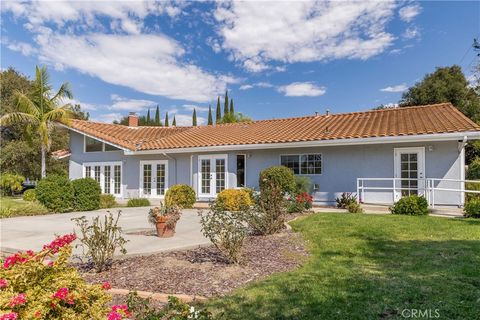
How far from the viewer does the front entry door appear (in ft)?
45.0

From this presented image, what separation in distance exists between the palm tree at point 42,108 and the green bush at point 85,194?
7.42m

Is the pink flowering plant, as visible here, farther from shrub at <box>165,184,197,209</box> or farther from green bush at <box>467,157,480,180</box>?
green bush at <box>467,157,480,180</box>

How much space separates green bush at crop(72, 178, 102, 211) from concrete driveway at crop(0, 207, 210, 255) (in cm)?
284

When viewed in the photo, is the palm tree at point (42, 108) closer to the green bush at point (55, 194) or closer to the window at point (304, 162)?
the green bush at point (55, 194)

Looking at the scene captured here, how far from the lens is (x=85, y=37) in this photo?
1903 centimetres

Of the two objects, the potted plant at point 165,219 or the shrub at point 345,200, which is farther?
the shrub at point 345,200

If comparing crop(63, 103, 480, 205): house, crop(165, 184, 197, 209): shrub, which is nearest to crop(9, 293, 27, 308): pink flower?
crop(63, 103, 480, 205): house

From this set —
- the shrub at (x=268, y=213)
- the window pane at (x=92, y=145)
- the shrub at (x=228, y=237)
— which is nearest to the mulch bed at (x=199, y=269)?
the shrub at (x=228, y=237)

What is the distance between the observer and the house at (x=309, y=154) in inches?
529

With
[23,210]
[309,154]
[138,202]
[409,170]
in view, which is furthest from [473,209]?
[23,210]

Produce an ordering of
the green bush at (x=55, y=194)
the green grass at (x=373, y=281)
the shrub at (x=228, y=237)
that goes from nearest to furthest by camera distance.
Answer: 1. the green grass at (x=373, y=281)
2. the shrub at (x=228, y=237)
3. the green bush at (x=55, y=194)

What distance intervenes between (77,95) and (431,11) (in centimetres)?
2174

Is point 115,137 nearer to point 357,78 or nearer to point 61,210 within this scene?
point 61,210

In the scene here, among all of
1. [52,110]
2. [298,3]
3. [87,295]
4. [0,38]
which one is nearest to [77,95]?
[52,110]
